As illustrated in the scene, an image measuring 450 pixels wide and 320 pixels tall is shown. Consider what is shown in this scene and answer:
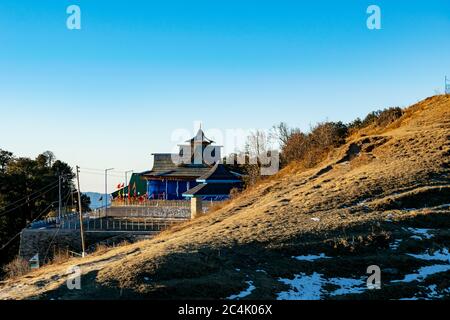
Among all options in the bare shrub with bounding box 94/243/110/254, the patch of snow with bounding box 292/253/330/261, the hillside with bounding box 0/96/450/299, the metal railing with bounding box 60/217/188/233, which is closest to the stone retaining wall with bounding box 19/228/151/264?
the metal railing with bounding box 60/217/188/233

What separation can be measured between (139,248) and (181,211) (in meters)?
19.2

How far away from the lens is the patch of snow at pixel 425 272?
1320 cm

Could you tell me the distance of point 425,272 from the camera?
13.6m

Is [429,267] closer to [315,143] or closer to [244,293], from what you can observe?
[244,293]

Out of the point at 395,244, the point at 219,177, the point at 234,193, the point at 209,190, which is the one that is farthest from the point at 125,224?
the point at 395,244

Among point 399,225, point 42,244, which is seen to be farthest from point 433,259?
point 42,244

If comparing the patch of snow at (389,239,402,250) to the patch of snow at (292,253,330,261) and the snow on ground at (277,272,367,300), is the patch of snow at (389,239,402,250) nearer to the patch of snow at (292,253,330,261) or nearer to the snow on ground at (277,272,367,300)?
the patch of snow at (292,253,330,261)

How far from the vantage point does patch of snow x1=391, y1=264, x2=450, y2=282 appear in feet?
43.3

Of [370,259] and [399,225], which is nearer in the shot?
[370,259]

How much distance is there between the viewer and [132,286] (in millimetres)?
12273

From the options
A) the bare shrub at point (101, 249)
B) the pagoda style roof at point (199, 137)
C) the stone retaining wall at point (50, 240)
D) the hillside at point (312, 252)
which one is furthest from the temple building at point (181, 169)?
the hillside at point (312, 252)

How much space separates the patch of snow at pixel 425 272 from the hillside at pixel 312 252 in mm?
27
